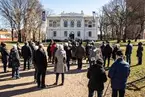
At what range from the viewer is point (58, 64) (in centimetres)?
1495

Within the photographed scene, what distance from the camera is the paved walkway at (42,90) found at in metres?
13.1

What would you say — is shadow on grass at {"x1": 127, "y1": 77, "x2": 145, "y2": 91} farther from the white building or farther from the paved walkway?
the white building

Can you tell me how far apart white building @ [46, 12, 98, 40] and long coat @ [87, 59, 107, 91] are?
3875 inches

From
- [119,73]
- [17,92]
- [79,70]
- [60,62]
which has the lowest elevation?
[17,92]

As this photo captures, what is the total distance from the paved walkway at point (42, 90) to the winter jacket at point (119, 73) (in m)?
3.68

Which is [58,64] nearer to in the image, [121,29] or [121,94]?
[121,94]

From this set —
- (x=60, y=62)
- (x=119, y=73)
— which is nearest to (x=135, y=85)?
(x=60, y=62)

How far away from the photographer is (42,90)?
13.8 meters

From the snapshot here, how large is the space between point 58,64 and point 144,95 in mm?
3985

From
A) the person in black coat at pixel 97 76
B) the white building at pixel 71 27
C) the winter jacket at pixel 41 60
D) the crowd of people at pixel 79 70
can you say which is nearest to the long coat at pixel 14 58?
the crowd of people at pixel 79 70

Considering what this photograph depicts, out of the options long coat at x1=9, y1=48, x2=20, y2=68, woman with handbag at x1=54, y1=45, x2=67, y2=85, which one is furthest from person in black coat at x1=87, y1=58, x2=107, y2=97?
long coat at x1=9, y1=48, x2=20, y2=68

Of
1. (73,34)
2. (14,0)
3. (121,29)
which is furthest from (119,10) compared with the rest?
(73,34)

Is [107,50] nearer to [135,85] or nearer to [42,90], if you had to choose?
[135,85]

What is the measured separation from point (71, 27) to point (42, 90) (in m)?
97.8
